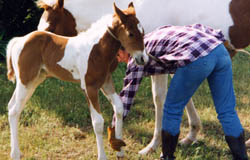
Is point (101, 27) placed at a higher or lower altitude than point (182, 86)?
higher

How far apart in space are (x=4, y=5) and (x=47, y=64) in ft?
14.5

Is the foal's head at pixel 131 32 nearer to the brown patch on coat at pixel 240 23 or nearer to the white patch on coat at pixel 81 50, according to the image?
the white patch on coat at pixel 81 50

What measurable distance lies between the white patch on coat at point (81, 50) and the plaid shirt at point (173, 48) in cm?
38

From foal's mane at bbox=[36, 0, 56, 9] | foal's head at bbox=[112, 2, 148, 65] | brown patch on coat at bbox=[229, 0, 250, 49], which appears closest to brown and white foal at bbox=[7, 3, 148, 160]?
foal's head at bbox=[112, 2, 148, 65]

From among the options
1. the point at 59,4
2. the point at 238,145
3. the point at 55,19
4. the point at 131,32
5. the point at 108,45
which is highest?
the point at 59,4

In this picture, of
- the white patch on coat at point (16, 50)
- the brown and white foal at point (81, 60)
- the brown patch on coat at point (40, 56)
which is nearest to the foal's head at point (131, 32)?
the brown and white foal at point (81, 60)

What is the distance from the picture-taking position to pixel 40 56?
119 inches

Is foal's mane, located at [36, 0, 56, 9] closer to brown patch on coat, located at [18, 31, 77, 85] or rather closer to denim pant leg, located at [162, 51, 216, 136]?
brown patch on coat, located at [18, 31, 77, 85]

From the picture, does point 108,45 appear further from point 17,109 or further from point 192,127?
point 192,127

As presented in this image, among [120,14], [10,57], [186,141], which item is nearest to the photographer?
[120,14]

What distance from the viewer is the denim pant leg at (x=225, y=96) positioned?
112 inches

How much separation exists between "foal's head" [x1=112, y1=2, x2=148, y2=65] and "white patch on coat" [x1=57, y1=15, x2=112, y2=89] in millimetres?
195

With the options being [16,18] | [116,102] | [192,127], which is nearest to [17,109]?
[116,102]

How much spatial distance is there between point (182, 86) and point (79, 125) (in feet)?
6.15
